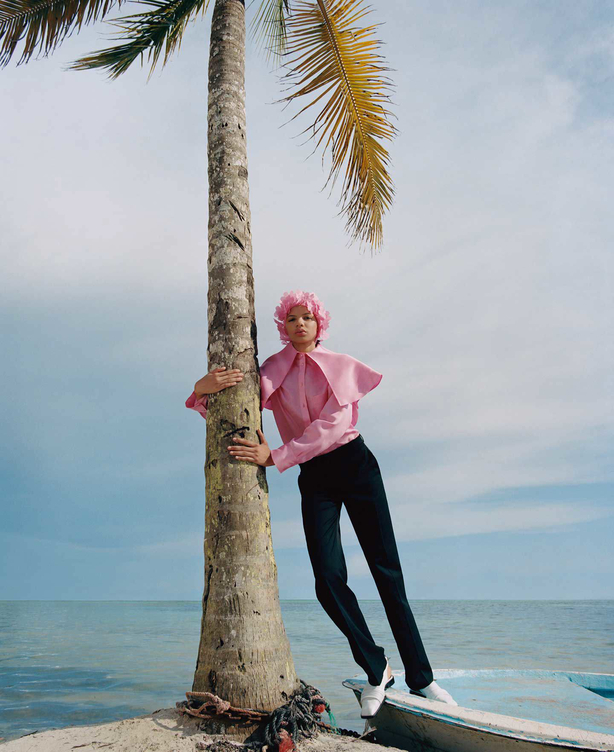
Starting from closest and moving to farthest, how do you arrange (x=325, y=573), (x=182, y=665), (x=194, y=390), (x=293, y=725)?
(x=293, y=725)
(x=325, y=573)
(x=194, y=390)
(x=182, y=665)

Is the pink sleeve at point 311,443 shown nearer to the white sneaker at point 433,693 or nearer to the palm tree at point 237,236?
the palm tree at point 237,236

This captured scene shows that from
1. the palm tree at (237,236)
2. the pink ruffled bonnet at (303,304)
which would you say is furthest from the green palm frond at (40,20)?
the pink ruffled bonnet at (303,304)

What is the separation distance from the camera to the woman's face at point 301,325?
13.5 ft

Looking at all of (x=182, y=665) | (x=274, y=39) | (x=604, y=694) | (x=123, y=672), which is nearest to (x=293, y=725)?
(x=604, y=694)

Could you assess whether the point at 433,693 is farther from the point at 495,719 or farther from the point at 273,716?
the point at 273,716

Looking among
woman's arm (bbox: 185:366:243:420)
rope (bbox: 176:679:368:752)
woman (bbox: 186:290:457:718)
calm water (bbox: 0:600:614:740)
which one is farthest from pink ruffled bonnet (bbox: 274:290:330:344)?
calm water (bbox: 0:600:614:740)

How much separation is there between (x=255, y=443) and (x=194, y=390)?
24.5 inches

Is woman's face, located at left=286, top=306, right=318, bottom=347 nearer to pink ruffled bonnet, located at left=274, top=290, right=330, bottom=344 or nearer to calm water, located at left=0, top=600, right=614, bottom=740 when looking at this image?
pink ruffled bonnet, located at left=274, top=290, right=330, bottom=344

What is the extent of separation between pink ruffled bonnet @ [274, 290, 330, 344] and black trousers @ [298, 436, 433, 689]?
893mm

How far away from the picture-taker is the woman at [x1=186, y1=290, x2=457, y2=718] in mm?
3775

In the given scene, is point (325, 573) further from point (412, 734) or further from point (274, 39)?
point (274, 39)

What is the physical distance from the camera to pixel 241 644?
3.39 m

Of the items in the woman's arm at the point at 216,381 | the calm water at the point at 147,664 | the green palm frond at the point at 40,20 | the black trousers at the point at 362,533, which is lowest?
the calm water at the point at 147,664

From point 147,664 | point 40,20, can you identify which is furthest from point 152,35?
point 147,664
